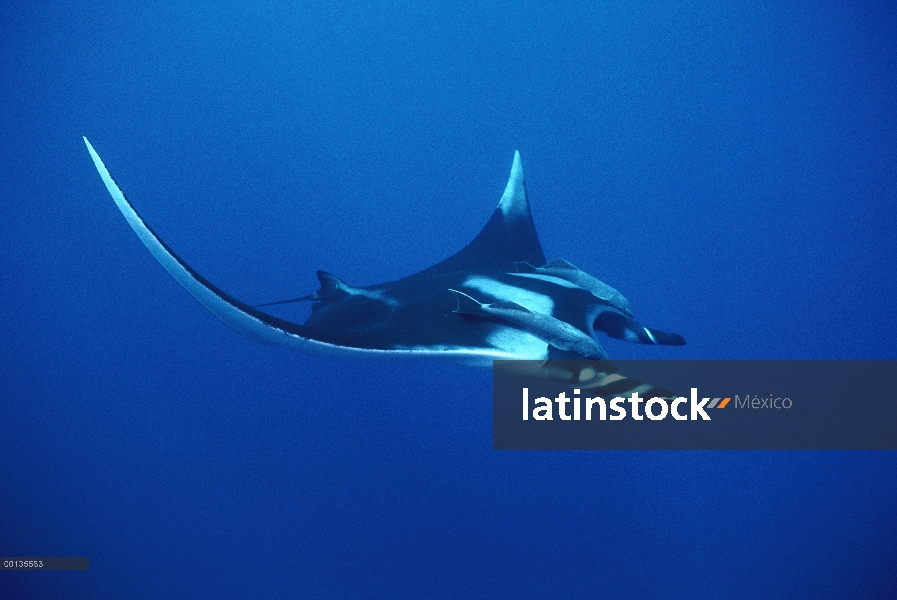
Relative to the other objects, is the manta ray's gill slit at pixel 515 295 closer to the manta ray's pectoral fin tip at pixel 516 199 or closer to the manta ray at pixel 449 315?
the manta ray at pixel 449 315

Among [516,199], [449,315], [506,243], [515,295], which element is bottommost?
[449,315]

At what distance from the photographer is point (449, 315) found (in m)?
2.16

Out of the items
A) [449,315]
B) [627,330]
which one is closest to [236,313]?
[449,315]

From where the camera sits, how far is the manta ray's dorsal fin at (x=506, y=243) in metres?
3.16

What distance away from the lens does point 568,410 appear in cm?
299

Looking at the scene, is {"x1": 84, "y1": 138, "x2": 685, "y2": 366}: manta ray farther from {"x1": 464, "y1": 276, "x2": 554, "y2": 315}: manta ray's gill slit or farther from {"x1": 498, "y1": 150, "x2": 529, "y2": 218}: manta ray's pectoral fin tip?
{"x1": 498, "y1": 150, "x2": 529, "y2": 218}: manta ray's pectoral fin tip

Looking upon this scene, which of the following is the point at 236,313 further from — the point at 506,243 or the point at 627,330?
the point at 506,243

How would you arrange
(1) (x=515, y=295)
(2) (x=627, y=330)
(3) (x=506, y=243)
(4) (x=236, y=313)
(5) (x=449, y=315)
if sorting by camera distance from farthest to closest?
(3) (x=506, y=243), (2) (x=627, y=330), (1) (x=515, y=295), (5) (x=449, y=315), (4) (x=236, y=313)

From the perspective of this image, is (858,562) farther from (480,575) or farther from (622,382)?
(622,382)

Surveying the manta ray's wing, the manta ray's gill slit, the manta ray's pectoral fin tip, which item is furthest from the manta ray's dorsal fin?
the manta ray's wing

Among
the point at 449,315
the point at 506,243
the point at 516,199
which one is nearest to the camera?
the point at 449,315

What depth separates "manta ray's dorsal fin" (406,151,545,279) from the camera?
316cm

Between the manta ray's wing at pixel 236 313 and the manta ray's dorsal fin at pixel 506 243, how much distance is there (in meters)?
1.37

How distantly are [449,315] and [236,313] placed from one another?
0.84m
